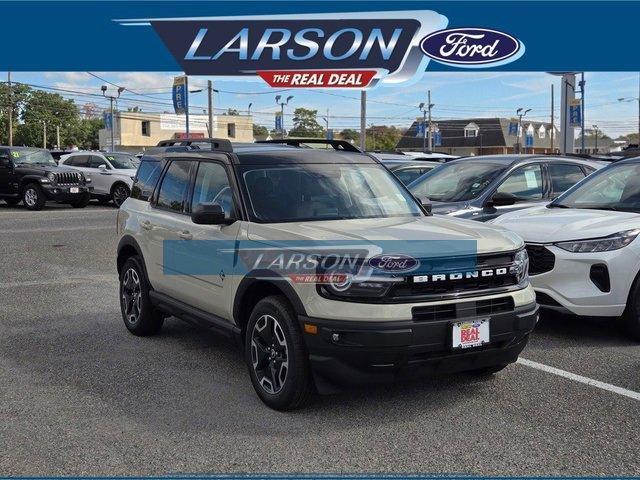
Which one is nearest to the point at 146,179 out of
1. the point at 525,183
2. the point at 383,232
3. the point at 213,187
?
the point at 213,187

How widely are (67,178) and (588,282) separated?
19059 mm

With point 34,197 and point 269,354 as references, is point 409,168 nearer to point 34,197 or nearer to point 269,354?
point 269,354

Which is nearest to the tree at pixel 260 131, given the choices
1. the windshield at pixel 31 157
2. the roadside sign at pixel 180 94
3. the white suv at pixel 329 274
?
the roadside sign at pixel 180 94

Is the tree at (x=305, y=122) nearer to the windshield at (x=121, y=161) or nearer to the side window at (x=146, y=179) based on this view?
the windshield at (x=121, y=161)

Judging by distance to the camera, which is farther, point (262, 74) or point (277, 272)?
point (262, 74)

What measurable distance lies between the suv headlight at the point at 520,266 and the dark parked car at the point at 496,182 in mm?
3531

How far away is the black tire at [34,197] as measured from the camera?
21.8m

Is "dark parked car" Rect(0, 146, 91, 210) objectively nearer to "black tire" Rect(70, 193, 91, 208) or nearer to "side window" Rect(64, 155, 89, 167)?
"black tire" Rect(70, 193, 91, 208)

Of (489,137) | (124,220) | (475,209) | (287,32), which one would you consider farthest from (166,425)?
(489,137)

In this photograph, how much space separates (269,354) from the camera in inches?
187

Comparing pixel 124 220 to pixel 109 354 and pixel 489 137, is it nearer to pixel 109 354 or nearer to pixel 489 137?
pixel 109 354

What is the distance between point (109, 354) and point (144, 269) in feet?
2.83

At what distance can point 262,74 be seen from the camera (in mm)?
30797

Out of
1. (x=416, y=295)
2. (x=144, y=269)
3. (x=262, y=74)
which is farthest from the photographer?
(x=262, y=74)
